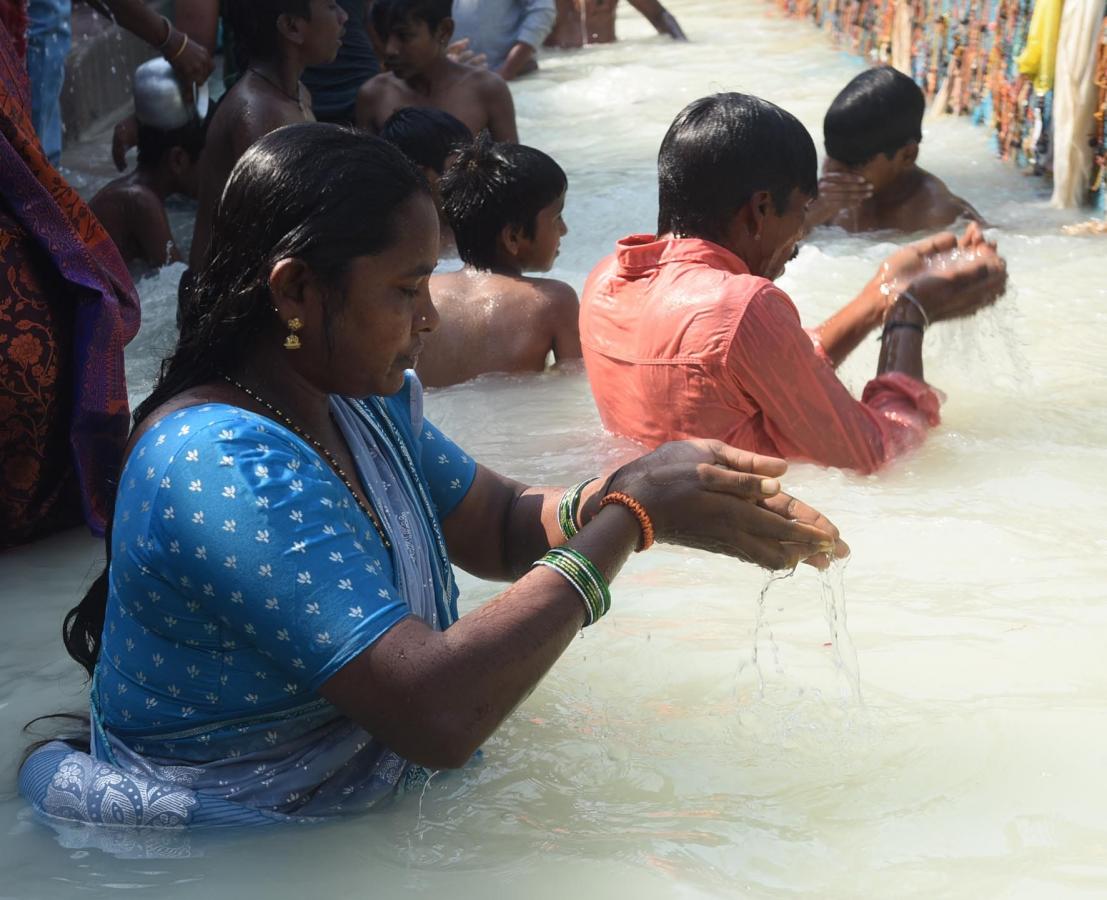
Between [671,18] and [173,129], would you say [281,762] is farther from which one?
[671,18]

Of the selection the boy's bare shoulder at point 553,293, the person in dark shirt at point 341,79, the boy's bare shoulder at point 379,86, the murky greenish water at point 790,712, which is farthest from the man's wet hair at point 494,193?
the person in dark shirt at point 341,79

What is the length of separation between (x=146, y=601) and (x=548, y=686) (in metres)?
0.97

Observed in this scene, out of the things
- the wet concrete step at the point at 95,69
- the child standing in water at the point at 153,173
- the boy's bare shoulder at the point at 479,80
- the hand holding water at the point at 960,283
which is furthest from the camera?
the wet concrete step at the point at 95,69

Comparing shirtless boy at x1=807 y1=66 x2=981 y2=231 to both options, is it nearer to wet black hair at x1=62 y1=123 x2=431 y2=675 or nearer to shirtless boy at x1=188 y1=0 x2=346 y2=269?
shirtless boy at x1=188 y1=0 x2=346 y2=269

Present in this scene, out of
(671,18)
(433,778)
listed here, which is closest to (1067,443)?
(433,778)

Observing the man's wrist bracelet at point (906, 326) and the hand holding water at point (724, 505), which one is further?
the man's wrist bracelet at point (906, 326)

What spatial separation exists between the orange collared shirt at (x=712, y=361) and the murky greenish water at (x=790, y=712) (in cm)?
18

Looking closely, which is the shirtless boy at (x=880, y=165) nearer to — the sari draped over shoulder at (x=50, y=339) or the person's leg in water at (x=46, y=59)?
the person's leg in water at (x=46, y=59)

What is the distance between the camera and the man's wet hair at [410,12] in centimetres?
654

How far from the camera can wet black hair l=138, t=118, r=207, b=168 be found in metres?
6.31

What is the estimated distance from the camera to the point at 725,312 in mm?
3363

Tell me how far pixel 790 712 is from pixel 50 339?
76.1 inches

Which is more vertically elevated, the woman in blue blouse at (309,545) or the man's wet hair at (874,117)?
the woman in blue blouse at (309,545)

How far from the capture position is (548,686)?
2.84 meters
